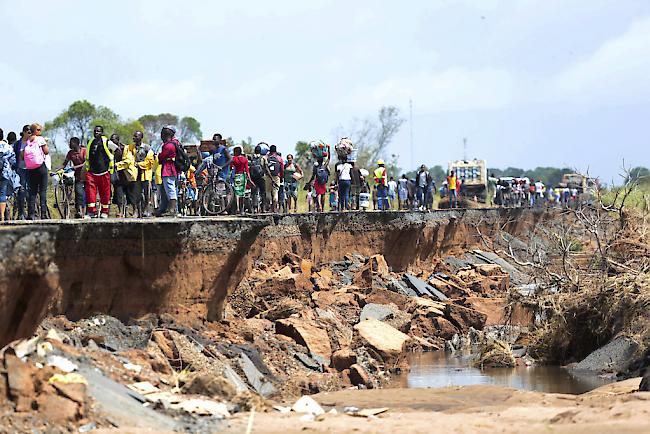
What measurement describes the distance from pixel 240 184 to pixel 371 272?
13.9 feet

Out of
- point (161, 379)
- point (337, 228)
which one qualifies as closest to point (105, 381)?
point (161, 379)

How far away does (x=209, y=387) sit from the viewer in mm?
11492

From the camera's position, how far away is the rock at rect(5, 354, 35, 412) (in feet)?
30.3

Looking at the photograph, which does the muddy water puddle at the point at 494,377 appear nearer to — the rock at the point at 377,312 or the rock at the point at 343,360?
the rock at the point at 343,360

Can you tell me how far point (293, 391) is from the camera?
47.7 feet

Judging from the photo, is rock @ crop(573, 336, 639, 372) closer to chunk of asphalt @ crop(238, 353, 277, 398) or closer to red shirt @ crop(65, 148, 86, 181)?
chunk of asphalt @ crop(238, 353, 277, 398)

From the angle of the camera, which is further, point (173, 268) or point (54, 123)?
point (54, 123)

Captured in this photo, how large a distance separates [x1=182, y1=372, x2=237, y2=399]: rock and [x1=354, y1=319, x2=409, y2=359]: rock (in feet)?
22.0

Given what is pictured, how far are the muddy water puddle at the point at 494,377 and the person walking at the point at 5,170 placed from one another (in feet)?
23.0

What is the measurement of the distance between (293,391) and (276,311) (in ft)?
14.0

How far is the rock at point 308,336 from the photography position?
1684 cm

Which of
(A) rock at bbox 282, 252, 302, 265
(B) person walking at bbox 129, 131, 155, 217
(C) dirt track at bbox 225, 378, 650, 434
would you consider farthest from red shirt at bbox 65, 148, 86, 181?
(C) dirt track at bbox 225, 378, 650, 434

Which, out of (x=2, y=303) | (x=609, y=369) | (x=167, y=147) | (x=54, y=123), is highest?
(x=54, y=123)

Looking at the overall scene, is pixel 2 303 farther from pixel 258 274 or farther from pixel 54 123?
pixel 54 123
